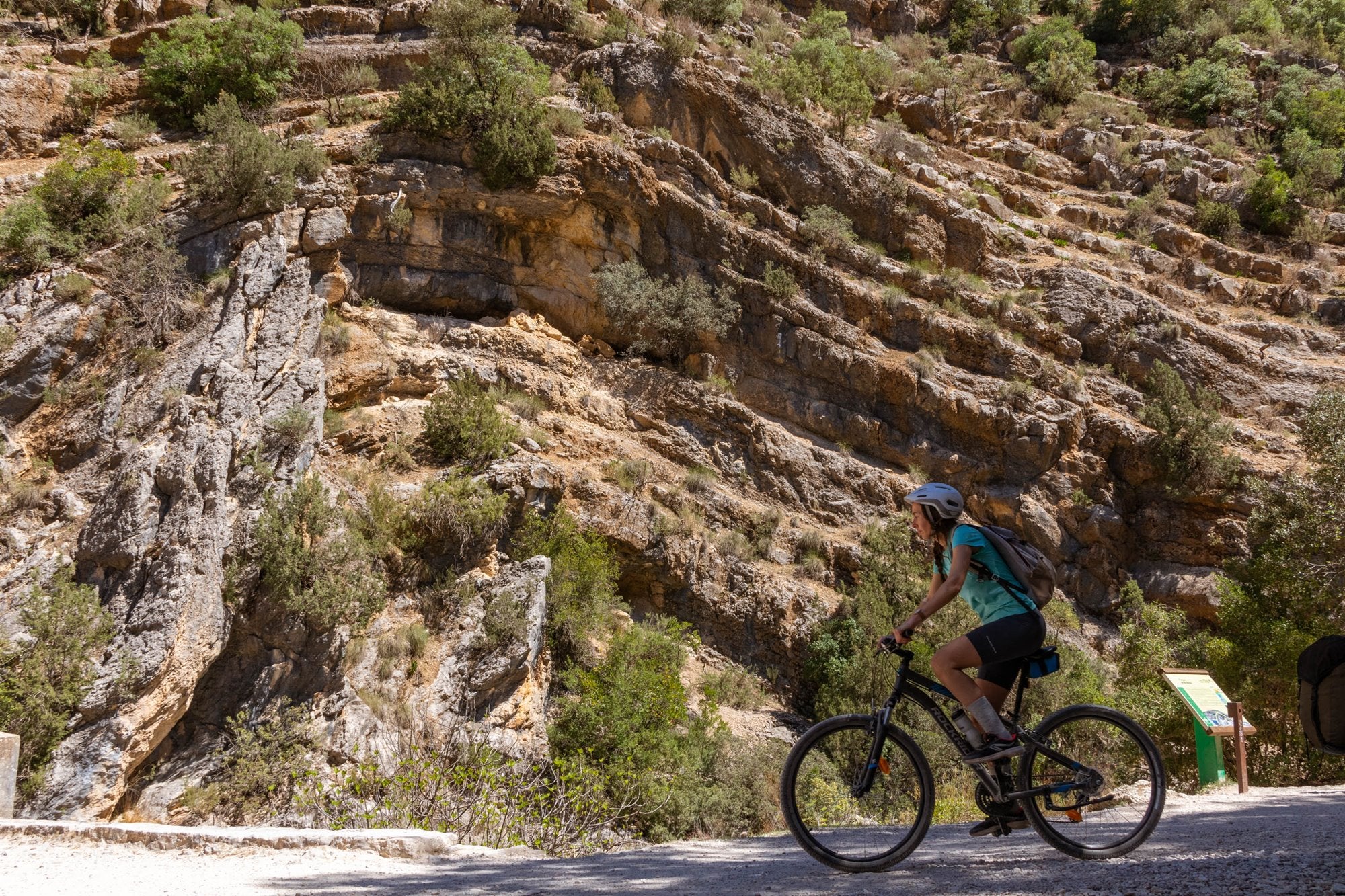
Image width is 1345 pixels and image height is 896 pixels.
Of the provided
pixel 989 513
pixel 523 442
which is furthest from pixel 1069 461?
pixel 523 442

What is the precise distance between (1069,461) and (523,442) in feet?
43.5

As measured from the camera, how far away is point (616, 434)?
15.5 m

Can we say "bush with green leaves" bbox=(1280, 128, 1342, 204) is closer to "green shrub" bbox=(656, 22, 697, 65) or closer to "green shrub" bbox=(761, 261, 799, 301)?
"green shrub" bbox=(761, 261, 799, 301)

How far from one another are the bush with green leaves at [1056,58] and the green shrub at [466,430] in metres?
25.8

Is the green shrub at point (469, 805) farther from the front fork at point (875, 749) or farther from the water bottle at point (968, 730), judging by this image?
the water bottle at point (968, 730)

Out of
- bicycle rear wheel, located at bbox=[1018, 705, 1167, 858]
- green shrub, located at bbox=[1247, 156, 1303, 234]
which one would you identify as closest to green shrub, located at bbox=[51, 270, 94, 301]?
bicycle rear wheel, located at bbox=[1018, 705, 1167, 858]

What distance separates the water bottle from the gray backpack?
24.5 inches

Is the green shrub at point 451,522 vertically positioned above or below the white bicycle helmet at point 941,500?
above

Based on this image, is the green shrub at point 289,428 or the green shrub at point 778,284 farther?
the green shrub at point 778,284

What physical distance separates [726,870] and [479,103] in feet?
51.2

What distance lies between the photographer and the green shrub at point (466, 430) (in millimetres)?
12812

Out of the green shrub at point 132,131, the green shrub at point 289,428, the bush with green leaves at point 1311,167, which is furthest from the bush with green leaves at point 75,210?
the bush with green leaves at point 1311,167

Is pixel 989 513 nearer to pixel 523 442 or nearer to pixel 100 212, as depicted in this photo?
pixel 523 442

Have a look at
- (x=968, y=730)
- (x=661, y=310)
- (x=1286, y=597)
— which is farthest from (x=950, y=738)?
(x=661, y=310)
